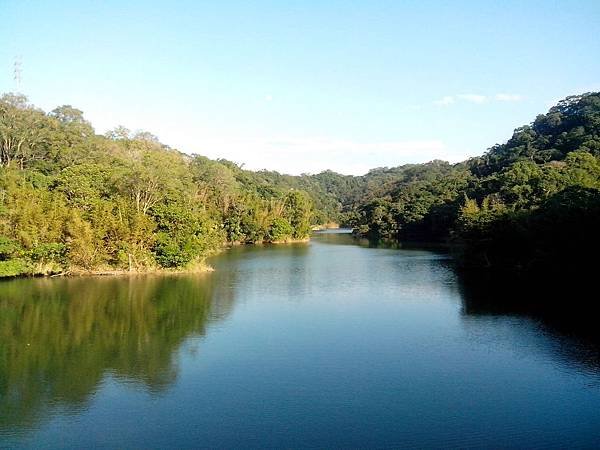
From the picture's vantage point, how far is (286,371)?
13.7 meters

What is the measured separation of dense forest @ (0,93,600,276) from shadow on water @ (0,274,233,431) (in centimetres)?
233

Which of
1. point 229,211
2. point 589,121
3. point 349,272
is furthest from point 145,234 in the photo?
point 589,121

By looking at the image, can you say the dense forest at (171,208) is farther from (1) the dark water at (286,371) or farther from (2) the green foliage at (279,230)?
(1) the dark water at (286,371)

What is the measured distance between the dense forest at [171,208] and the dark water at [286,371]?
4.44m

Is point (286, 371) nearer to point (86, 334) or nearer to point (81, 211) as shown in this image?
point (86, 334)

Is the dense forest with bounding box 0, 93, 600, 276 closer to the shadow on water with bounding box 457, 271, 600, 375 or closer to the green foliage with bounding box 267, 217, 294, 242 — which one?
the green foliage with bounding box 267, 217, 294, 242

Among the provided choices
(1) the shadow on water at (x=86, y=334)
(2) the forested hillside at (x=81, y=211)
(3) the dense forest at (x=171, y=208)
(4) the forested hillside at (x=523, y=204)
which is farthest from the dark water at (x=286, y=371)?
(4) the forested hillside at (x=523, y=204)

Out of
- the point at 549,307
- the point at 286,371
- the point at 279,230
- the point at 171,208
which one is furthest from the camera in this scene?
the point at 279,230

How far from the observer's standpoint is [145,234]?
29234 millimetres

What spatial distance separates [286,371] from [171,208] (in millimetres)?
18812

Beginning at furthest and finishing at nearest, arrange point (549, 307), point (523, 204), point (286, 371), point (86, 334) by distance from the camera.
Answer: point (523, 204) → point (549, 307) → point (86, 334) → point (286, 371)

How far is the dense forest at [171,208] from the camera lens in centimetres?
2700

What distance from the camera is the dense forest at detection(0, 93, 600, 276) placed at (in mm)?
27000

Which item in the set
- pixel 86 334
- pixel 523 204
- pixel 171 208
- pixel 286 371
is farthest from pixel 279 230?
pixel 286 371
